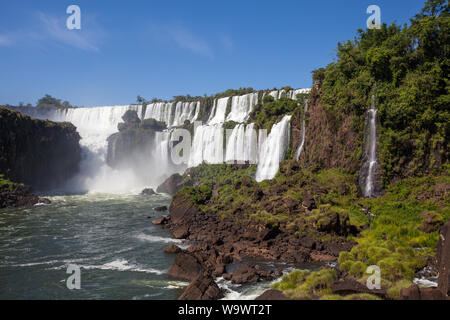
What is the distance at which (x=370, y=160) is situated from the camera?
100 feet

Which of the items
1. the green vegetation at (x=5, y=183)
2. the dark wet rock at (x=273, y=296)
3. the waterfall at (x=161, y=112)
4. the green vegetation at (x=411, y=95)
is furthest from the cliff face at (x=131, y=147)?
the dark wet rock at (x=273, y=296)

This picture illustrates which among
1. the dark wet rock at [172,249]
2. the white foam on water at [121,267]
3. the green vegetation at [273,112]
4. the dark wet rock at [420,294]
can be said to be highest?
the green vegetation at [273,112]

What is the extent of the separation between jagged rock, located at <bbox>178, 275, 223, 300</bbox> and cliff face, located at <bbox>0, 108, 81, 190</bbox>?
149ft

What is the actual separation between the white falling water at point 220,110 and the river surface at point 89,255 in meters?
40.7

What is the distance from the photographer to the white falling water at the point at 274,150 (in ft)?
138

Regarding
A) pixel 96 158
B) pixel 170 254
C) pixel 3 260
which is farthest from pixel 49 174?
pixel 170 254

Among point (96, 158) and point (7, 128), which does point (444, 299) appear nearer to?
point (7, 128)

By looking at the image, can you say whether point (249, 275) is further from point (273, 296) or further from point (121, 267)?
point (121, 267)

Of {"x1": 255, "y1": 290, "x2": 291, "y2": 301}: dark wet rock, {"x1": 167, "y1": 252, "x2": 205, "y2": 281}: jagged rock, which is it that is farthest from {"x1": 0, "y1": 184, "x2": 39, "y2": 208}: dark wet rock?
{"x1": 255, "y1": 290, "x2": 291, "y2": 301}: dark wet rock

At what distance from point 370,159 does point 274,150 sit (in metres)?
14.4

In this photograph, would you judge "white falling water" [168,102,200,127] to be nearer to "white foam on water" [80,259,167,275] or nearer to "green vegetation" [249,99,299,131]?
"green vegetation" [249,99,299,131]

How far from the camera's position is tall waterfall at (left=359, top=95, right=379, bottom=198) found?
2968cm

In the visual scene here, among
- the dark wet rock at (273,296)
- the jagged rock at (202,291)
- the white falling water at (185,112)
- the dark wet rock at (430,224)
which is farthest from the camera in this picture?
the white falling water at (185,112)

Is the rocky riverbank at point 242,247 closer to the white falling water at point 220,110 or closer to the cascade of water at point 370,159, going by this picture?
the cascade of water at point 370,159
